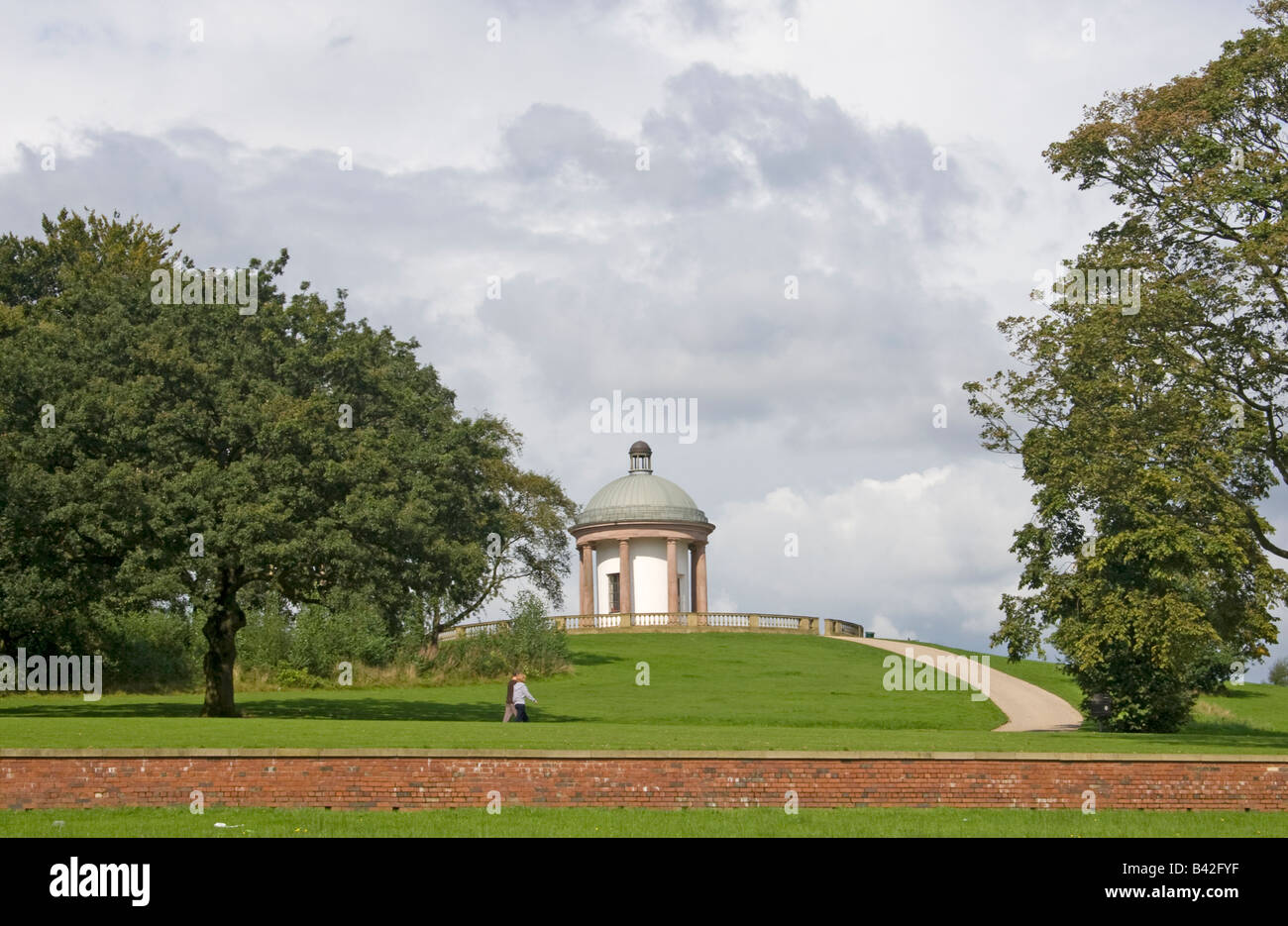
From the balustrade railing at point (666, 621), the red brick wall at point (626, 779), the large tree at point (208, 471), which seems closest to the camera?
the red brick wall at point (626, 779)

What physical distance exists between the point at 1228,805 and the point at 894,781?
4924mm

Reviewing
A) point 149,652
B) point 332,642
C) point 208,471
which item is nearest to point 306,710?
point 208,471

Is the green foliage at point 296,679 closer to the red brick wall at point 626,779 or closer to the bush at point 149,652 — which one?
the bush at point 149,652

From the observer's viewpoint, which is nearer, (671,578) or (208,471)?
(208,471)

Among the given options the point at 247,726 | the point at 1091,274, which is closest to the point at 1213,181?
the point at 1091,274

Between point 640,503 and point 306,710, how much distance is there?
35297 millimetres

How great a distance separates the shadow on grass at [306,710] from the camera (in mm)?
33281

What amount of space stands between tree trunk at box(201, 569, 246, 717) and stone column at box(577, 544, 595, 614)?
3598 centimetres

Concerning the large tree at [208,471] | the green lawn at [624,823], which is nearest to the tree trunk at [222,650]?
the large tree at [208,471]

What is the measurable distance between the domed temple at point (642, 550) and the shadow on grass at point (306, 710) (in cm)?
2987

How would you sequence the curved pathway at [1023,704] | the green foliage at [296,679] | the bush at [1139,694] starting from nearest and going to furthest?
the bush at [1139,694] < the curved pathway at [1023,704] < the green foliage at [296,679]

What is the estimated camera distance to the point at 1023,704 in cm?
4303

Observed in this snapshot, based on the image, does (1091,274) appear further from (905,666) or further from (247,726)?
(905,666)

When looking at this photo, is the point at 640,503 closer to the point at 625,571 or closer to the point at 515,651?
the point at 625,571
